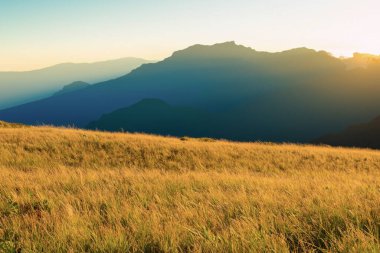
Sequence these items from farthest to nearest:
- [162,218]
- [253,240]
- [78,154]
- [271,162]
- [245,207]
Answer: [271,162], [78,154], [245,207], [162,218], [253,240]

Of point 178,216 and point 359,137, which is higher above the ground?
point 178,216

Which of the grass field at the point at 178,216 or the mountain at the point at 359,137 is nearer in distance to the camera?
the grass field at the point at 178,216

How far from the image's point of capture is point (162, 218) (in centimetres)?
Result: 501

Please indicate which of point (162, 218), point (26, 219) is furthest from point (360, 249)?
point (26, 219)

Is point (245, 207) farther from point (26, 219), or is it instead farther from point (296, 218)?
point (26, 219)

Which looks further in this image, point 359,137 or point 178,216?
point 359,137

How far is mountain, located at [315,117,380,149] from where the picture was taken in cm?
13100

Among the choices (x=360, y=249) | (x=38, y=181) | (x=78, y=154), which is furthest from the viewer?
(x=78, y=154)

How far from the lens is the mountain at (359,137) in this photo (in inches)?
5157

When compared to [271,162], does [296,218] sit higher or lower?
higher

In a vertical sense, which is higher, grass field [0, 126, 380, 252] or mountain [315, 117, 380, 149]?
grass field [0, 126, 380, 252]

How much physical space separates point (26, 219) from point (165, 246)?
7.23 ft

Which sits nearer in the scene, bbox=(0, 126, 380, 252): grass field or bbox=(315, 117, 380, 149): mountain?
bbox=(0, 126, 380, 252): grass field

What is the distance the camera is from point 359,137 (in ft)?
449
